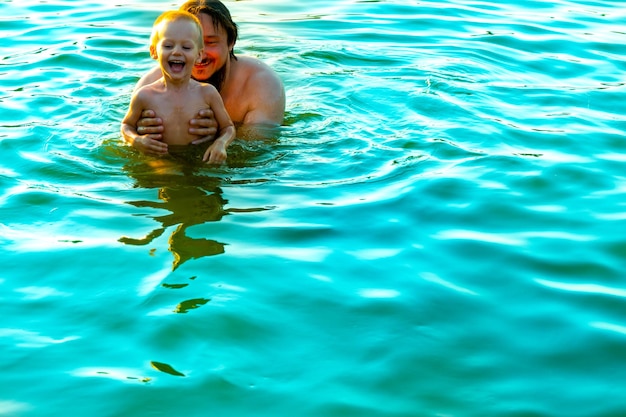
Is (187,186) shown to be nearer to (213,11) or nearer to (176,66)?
(176,66)

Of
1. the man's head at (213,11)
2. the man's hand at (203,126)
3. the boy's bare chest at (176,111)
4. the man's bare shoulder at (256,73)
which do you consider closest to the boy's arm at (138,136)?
the boy's bare chest at (176,111)

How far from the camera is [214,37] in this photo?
7.85 metres

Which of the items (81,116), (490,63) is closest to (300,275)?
(81,116)

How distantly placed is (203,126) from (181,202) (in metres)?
0.98

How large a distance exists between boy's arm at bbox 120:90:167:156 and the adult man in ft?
1.58

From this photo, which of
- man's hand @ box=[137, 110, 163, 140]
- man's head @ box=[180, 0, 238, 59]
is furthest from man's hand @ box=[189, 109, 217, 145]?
man's head @ box=[180, 0, 238, 59]

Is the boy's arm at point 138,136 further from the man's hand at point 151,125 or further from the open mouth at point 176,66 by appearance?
the open mouth at point 176,66

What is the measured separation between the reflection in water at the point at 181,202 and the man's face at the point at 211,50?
43.7 inches

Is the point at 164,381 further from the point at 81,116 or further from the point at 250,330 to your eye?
the point at 81,116

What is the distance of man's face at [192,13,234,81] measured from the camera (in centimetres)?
779

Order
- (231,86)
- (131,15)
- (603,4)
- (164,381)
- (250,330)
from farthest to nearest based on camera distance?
(603,4) < (131,15) < (231,86) < (250,330) < (164,381)

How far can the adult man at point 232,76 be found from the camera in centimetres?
780

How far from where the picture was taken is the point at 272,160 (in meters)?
7.36

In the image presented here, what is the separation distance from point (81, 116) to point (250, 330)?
3962mm
